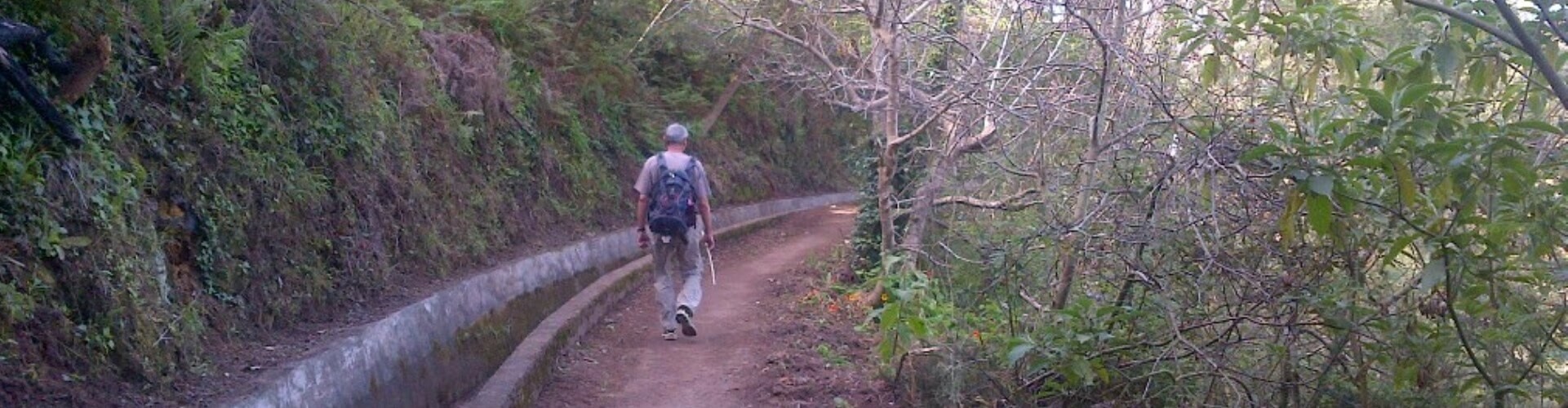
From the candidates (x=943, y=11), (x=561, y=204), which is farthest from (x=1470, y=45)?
(x=561, y=204)

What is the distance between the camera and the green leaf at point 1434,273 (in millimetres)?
4609

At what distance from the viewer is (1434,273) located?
15.2 ft

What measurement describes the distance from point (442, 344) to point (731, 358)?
7.03 feet

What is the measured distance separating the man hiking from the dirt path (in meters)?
0.38

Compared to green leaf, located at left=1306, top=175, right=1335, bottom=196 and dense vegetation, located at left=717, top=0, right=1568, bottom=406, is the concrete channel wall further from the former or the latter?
green leaf, located at left=1306, top=175, right=1335, bottom=196

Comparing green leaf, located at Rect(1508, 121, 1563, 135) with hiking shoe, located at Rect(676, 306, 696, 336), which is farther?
hiking shoe, located at Rect(676, 306, 696, 336)

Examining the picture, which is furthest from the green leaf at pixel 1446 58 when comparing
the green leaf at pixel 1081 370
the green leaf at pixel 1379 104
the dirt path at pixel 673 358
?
the dirt path at pixel 673 358

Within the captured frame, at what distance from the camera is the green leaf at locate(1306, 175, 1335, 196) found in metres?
4.34

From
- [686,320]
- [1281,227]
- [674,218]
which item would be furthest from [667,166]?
[1281,227]

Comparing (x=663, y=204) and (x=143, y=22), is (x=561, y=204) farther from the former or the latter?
(x=143, y=22)

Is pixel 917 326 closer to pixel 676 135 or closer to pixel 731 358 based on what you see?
pixel 731 358

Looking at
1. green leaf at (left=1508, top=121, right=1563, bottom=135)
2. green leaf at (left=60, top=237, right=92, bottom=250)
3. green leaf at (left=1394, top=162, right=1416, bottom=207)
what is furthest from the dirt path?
green leaf at (left=1508, top=121, right=1563, bottom=135)

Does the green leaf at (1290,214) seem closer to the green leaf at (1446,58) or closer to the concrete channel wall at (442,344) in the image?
the green leaf at (1446,58)

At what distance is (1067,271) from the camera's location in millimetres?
6688
